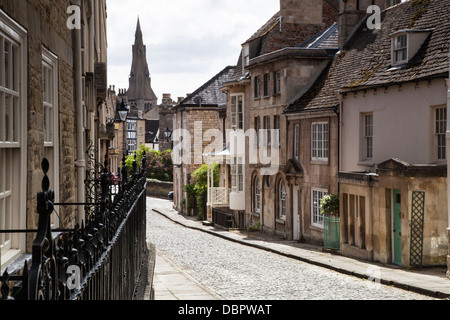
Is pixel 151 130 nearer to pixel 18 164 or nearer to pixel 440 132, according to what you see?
pixel 440 132

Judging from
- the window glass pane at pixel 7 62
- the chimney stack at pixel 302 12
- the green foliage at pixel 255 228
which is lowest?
the green foliage at pixel 255 228

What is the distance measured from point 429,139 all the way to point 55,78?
14.3 m

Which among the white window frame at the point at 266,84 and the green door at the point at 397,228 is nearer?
the green door at the point at 397,228

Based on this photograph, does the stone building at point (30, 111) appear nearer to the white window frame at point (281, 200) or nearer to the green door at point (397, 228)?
the green door at point (397, 228)

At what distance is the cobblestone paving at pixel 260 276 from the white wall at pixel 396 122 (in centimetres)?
463

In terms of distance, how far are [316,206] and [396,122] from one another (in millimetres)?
7374

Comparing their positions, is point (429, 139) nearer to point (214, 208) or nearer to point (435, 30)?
point (435, 30)

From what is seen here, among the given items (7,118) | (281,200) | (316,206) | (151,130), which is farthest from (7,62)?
(151,130)

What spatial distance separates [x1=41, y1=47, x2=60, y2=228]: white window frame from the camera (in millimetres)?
7816

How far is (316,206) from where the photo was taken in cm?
2800

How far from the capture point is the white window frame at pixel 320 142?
27.1 meters

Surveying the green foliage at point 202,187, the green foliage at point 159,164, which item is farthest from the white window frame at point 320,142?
the green foliage at point 159,164
